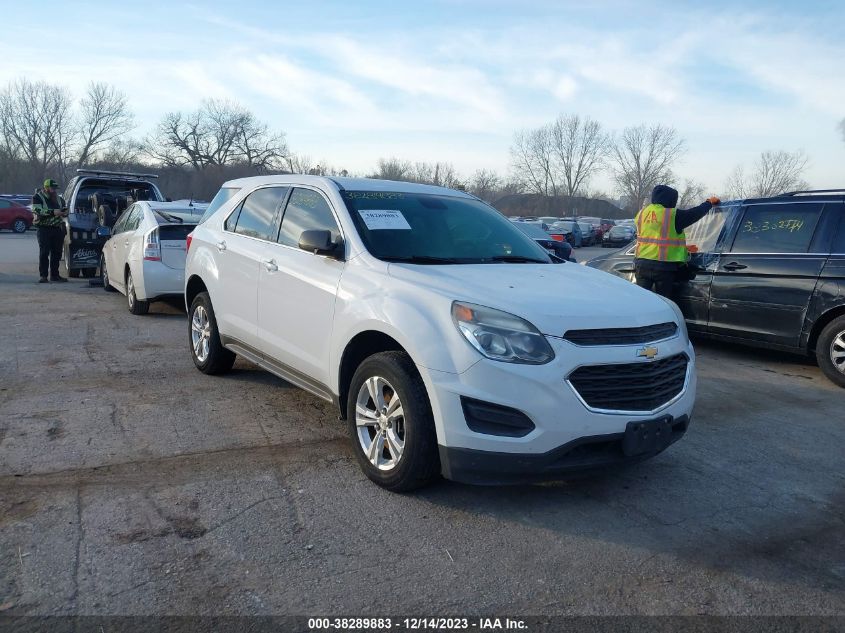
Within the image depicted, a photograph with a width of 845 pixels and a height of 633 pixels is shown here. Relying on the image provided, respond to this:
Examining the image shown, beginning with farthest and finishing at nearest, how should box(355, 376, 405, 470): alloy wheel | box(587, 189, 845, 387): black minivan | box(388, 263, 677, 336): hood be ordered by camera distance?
box(587, 189, 845, 387): black minivan, box(355, 376, 405, 470): alloy wheel, box(388, 263, 677, 336): hood

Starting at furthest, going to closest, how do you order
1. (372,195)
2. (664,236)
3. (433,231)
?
(664,236) → (372,195) → (433,231)

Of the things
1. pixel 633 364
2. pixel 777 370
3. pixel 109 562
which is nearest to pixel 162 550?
pixel 109 562

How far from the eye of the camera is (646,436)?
12.1ft

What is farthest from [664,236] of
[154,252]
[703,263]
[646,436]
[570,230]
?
[570,230]

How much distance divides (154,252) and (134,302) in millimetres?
895

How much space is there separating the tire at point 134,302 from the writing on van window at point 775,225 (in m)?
7.55

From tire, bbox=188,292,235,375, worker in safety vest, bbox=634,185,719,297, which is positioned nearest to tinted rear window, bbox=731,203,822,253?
worker in safety vest, bbox=634,185,719,297

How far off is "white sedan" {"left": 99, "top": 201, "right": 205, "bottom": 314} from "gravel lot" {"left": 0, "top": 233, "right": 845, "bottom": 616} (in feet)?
11.6

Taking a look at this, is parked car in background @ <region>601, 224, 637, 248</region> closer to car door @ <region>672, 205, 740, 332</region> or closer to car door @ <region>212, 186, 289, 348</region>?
car door @ <region>672, 205, 740, 332</region>

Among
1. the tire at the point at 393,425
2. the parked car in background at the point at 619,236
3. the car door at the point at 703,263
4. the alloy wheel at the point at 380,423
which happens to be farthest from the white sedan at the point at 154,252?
the parked car in background at the point at 619,236

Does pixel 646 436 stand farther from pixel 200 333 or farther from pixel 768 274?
pixel 768 274

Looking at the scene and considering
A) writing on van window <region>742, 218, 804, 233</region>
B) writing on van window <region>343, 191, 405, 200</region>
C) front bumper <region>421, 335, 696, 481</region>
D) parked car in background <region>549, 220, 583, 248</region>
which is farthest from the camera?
parked car in background <region>549, 220, 583, 248</region>

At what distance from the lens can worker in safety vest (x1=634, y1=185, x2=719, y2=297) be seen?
306 inches

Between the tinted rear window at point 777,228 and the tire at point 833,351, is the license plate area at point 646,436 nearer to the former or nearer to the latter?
the tire at point 833,351
